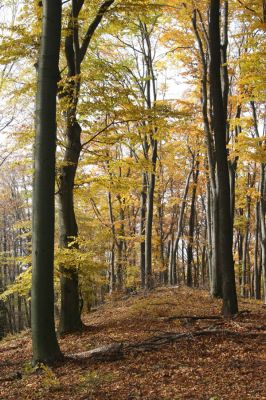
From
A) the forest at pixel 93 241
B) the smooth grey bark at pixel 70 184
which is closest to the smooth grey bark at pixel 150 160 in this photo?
the forest at pixel 93 241

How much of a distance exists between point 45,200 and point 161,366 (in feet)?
10.3

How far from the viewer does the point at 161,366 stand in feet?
19.1

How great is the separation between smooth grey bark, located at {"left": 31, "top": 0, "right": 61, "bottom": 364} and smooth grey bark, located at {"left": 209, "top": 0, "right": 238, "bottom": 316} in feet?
13.8

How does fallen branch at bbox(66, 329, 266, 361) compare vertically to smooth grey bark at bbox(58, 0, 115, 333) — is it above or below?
below

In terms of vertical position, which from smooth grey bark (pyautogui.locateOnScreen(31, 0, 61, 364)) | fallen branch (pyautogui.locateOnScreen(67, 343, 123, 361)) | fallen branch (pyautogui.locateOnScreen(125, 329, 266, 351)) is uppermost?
smooth grey bark (pyautogui.locateOnScreen(31, 0, 61, 364))

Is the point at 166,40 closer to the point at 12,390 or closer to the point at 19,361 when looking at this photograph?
the point at 19,361

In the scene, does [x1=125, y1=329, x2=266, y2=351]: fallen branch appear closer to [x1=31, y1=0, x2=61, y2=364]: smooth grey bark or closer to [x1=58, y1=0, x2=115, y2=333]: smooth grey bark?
[x1=31, y1=0, x2=61, y2=364]: smooth grey bark

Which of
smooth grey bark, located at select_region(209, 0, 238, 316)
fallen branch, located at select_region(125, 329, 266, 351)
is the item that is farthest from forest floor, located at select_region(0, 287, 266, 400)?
smooth grey bark, located at select_region(209, 0, 238, 316)

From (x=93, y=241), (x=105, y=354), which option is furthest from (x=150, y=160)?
(x=105, y=354)

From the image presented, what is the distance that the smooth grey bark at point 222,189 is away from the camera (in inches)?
351

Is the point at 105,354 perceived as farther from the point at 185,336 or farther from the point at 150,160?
the point at 150,160

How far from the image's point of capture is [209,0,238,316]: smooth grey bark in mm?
8914

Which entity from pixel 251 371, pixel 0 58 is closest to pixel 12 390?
pixel 251 371

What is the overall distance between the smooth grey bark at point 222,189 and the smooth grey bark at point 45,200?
422cm
